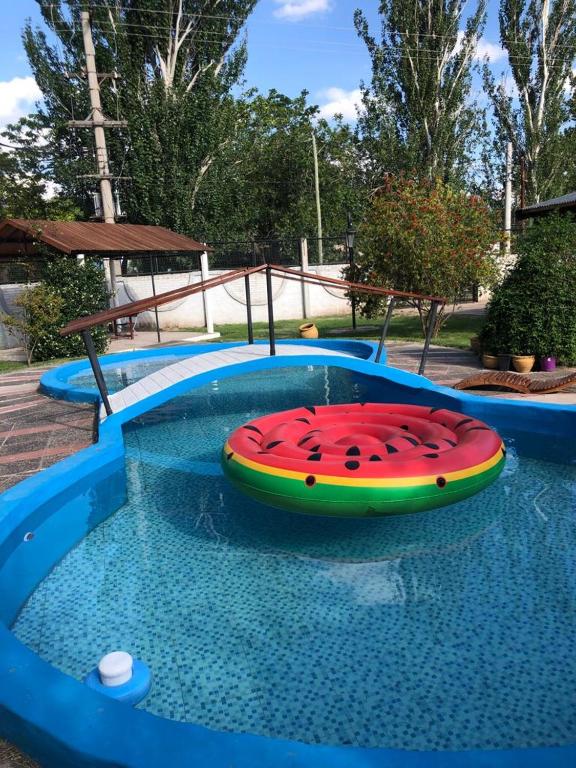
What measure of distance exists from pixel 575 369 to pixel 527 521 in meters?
4.77

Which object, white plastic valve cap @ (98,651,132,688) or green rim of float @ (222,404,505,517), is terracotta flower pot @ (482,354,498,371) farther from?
white plastic valve cap @ (98,651,132,688)

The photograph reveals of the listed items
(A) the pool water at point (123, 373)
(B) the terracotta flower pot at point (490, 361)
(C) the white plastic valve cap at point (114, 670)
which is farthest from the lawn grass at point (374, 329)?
(C) the white plastic valve cap at point (114, 670)

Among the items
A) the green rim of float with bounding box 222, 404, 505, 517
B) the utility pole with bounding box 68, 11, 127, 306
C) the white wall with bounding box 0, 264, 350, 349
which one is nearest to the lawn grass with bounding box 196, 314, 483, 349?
the white wall with bounding box 0, 264, 350, 349

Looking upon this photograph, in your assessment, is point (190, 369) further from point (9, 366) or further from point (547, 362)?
point (9, 366)

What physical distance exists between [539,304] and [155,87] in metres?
18.7

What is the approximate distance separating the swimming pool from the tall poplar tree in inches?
756

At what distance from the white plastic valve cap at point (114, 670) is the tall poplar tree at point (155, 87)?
21498 millimetres

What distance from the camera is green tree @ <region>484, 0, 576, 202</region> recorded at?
25078 millimetres

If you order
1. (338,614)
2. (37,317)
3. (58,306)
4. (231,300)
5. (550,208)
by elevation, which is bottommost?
(338,614)

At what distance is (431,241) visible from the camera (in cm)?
1061

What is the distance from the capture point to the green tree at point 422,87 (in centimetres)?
2345

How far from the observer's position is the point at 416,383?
709 centimetres

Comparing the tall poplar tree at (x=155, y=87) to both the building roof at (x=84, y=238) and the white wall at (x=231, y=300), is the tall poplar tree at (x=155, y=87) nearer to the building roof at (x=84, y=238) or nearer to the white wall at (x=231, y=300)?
the white wall at (x=231, y=300)

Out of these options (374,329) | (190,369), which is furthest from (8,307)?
(190,369)
